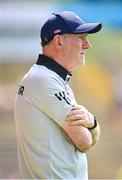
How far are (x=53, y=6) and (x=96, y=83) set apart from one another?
2.37 ft

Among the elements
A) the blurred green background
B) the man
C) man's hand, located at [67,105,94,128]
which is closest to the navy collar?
the man

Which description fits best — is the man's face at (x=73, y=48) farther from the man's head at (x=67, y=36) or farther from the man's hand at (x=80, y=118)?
the man's hand at (x=80, y=118)

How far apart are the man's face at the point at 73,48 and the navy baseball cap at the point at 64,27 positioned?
0.03m

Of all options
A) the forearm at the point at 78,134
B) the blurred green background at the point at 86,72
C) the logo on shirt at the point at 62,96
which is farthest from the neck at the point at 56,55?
the blurred green background at the point at 86,72

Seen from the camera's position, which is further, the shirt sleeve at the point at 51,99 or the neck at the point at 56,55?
the neck at the point at 56,55

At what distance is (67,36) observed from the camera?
240 centimetres

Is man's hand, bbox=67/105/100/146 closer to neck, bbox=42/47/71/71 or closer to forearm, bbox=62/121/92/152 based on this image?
forearm, bbox=62/121/92/152

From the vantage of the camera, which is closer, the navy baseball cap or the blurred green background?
the navy baseball cap

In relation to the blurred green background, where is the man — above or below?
above

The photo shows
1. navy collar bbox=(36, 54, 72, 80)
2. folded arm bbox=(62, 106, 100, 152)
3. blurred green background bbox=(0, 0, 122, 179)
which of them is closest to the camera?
folded arm bbox=(62, 106, 100, 152)

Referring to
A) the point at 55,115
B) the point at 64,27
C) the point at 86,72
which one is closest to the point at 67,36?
the point at 64,27

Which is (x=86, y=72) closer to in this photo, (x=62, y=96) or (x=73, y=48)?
(x=73, y=48)

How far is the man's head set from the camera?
237cm

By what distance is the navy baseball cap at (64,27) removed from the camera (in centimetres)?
237
